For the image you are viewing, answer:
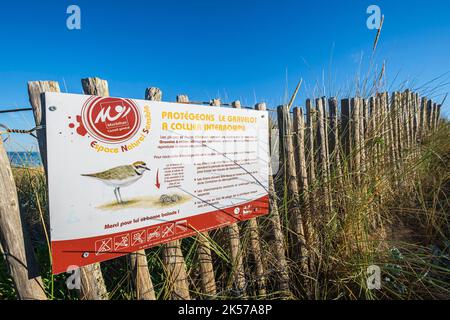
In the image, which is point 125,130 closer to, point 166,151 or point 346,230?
point 166,151

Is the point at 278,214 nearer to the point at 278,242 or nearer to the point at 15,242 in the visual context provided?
the point at 278,242

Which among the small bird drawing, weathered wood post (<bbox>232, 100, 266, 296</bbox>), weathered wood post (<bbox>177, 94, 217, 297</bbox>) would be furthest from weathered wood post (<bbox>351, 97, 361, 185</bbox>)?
the small bird drawing

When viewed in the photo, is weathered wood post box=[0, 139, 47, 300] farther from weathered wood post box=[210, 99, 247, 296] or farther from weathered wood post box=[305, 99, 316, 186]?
weathered wood post box=[305, 99, 316, 186]

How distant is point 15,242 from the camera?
1309 millimetres

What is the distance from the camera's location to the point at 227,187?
6.11 feet

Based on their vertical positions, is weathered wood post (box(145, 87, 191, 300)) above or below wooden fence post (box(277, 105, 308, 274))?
below

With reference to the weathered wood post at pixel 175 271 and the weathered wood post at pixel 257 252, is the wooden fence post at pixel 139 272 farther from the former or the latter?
the weathered wood post at pixel 257 252

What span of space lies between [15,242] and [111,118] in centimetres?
91

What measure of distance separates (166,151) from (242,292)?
1.34 metres

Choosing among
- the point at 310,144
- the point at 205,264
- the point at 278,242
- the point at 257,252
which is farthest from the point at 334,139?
the point at 205,264

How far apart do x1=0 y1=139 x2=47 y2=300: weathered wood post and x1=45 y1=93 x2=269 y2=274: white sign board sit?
0.99 ft

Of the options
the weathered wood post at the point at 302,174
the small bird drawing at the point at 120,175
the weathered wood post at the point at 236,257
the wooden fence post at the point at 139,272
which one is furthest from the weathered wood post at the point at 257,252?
the small bird drawing at the point at 120,175

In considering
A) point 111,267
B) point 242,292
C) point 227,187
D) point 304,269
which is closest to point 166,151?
point 227,187

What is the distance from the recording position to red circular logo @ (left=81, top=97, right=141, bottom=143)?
1.29 metres
